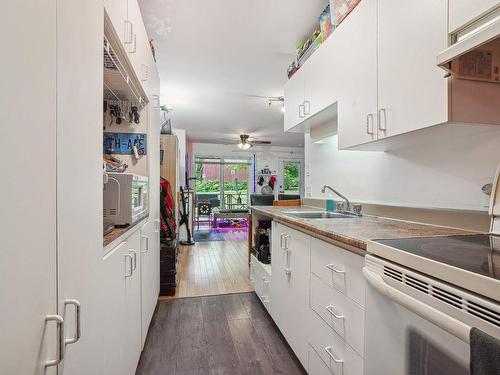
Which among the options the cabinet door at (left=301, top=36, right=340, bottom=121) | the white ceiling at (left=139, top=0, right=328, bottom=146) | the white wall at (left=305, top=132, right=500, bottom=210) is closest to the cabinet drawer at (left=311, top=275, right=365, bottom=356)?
the white wall at (left=305, top=132, right=500, bottom=210)

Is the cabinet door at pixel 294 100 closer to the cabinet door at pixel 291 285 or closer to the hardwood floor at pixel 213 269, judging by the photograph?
the cabinet door at pixel 291 285

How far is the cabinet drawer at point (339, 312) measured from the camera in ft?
3.30

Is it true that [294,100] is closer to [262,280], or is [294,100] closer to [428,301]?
[262,280]

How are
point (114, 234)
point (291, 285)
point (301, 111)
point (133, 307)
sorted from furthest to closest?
point (301, 111)
point (291, 285)
point (133, 307)
point (114, 234)

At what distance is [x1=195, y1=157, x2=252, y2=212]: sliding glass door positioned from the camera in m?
8.00

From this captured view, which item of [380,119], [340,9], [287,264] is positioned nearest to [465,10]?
[380,119]

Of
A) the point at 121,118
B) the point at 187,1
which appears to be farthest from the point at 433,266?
the point at 187,1

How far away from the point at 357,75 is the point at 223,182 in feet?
22.6

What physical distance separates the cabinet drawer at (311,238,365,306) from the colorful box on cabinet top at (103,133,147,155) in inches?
52.3

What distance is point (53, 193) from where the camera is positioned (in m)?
0.60

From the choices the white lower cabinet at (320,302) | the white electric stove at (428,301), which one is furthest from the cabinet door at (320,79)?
the white electric stove at (428,301)

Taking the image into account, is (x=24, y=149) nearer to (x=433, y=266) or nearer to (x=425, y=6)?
(x=433, y=266)

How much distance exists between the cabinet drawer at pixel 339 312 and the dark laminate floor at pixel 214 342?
0.58 meters

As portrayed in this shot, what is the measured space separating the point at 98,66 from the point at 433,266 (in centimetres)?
120
